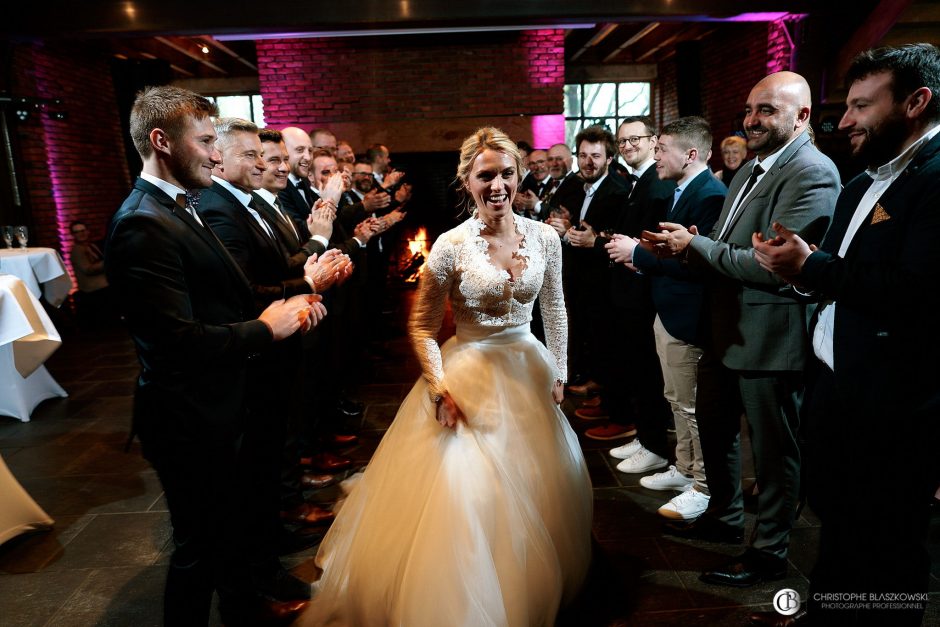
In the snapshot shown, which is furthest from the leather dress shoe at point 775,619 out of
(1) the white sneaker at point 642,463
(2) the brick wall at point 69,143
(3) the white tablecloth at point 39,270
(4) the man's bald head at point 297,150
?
(2) the brick wall at point 69,143

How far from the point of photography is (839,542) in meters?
1.84

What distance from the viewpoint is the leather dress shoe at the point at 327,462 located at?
11.8 feet

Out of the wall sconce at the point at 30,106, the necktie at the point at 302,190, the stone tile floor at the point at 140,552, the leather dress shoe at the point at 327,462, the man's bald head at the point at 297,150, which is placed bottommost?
the stone tile floor at the point at 140,552

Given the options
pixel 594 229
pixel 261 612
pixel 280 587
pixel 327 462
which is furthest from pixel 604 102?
pixel 261 612

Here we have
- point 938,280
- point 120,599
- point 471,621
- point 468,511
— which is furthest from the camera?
point 120,599

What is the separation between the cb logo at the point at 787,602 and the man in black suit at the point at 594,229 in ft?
6.34

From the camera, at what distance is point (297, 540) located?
2.81 metres

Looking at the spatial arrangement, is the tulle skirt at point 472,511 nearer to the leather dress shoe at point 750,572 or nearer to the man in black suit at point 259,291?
the man in black suit at point 259,291

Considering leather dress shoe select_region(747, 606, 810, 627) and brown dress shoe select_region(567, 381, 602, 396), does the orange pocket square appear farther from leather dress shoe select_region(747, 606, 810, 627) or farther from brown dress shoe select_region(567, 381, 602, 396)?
Answer: brown dress shoe select_region(567, 381, 602, 396)

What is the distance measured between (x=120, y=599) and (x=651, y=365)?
Answer: 287cm

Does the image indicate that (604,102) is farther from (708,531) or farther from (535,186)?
(708,531)

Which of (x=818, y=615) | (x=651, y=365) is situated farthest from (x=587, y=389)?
(x=818, y=615)

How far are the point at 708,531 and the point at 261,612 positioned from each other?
1.91 metres

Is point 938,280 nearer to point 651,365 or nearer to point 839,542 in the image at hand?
point 839,542
